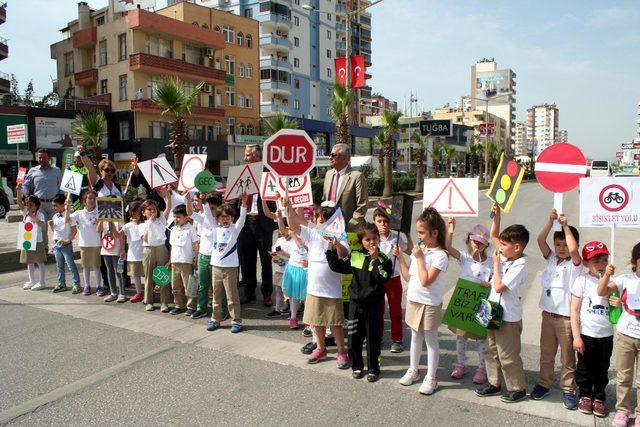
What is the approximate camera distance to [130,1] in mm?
42500

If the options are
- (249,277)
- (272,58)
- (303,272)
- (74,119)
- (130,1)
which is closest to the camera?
(303,272)

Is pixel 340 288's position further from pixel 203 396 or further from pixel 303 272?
pixel 203 396

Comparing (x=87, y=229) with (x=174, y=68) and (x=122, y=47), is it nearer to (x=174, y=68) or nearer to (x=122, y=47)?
(x=174, y=68)

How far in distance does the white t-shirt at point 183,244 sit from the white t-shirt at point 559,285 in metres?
4.33

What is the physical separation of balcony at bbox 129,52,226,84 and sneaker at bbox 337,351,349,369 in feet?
116

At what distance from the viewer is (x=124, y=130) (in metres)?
36.7

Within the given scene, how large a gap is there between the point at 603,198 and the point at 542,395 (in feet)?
5.60

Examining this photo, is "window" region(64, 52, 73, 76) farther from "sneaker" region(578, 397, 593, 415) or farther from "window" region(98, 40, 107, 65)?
"sneaker" region(578, 397, 593, 415)

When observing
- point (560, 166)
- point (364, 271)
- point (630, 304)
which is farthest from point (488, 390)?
point (560, 166)

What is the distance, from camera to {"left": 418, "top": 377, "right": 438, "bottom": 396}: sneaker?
4.12m

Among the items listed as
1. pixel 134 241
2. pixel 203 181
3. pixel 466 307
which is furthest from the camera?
pixel 134 241

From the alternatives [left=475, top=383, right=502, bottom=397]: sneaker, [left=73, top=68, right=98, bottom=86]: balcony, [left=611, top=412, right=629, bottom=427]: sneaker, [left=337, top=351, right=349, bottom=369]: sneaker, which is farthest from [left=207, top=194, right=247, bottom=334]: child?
[left=73, top=68, right=98, bottom=86]: balcony

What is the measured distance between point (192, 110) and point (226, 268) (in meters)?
35.0

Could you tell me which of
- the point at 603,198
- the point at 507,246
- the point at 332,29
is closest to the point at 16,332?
the point at 507,246
